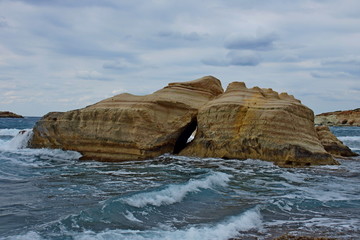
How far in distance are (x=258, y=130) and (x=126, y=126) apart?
5.23 meters

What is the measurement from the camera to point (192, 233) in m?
7.42

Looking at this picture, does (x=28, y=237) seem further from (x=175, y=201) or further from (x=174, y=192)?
(x=174, y=192)

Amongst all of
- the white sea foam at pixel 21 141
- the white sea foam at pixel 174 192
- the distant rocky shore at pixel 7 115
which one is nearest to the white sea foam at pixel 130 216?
the white sea foam at pixel 174 192

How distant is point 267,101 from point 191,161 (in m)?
3.93

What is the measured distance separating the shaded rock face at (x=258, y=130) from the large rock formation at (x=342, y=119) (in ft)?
249

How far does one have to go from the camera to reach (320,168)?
50.9 feet

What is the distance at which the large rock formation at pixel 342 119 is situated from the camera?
8814 cm

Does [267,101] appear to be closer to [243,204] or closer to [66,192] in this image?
[243,204]

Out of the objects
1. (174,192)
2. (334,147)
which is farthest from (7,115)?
(174,192)

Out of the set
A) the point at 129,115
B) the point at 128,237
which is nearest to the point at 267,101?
the point at 129,115

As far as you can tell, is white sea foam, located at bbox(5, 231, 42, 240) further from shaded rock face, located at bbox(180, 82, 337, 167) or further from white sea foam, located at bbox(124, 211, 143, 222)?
shaded rock face, located at bbox(180, 82, 337, 167)

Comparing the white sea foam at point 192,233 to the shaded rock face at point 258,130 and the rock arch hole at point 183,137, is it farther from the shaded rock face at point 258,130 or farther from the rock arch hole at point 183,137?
the rock arch hole at point 183,137

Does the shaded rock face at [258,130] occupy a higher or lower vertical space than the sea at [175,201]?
higher

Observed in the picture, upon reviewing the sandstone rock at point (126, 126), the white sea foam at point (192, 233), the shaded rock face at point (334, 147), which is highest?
the sandstone rock at point (126, 126)
